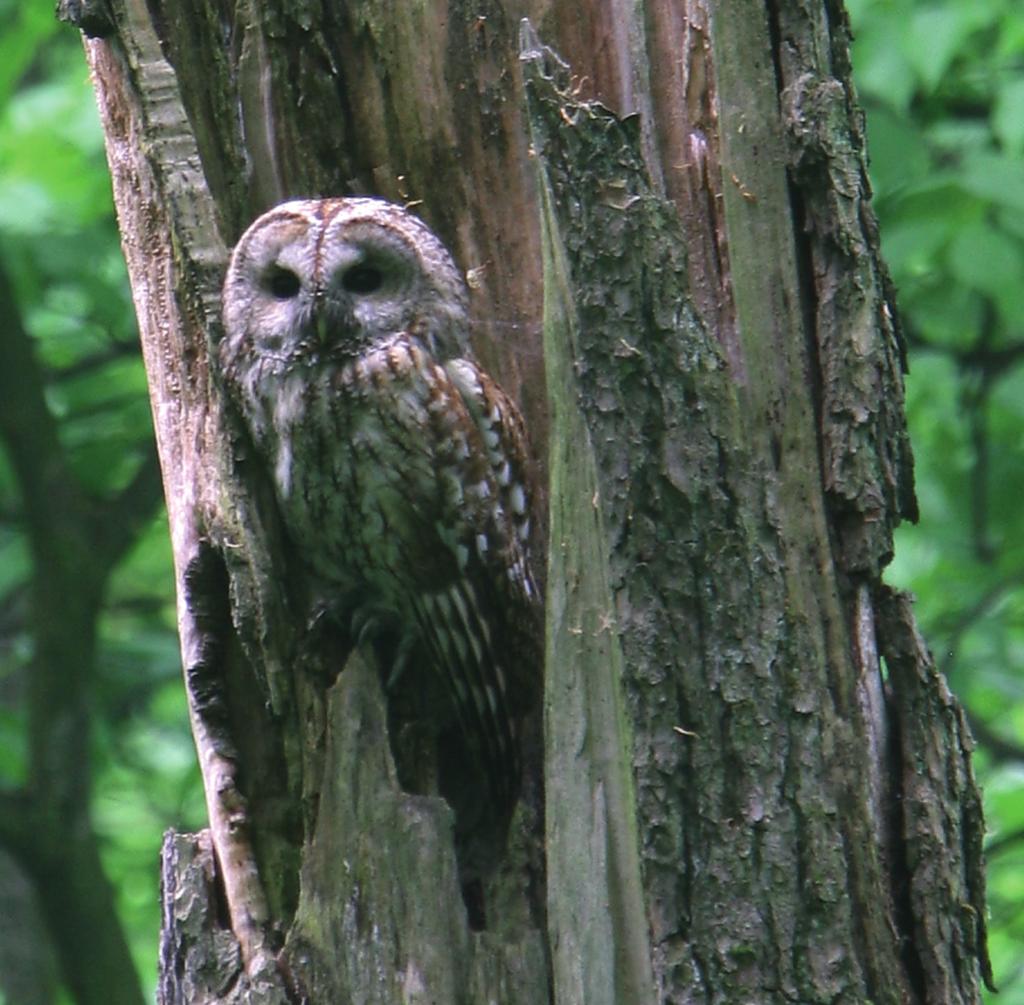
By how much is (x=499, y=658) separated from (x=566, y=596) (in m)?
0.51

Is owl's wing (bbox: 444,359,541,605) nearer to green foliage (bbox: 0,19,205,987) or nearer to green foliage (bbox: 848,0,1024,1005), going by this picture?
green foliage (bbox: 848,0,1024,1005)

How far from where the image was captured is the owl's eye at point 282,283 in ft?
8.91

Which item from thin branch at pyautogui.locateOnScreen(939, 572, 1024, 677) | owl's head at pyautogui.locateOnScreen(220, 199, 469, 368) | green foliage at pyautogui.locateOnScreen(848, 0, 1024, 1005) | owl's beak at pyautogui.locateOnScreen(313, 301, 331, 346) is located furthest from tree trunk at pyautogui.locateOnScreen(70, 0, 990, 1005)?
thin branch at pyautogui.locateOnScreen(939, 572, 1024, 677)

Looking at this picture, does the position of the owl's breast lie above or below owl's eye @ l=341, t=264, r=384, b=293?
below

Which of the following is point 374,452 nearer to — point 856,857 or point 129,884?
point 856,857

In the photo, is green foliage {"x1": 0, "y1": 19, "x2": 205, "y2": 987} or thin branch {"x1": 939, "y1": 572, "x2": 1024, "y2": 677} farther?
green foliage {"x1": 0, "y1": 19, "x2": 205, "y2": 987}

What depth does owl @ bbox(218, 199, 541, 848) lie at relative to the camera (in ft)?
8.70

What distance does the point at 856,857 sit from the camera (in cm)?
221

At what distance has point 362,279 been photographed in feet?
9.19

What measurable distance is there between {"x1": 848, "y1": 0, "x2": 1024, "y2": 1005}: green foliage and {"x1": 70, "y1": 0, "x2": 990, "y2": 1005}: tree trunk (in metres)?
1.53

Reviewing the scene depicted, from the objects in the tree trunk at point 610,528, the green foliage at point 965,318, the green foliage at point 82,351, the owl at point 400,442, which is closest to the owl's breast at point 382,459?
the owl at point 400,442

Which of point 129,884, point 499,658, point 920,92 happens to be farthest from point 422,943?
point 129,884

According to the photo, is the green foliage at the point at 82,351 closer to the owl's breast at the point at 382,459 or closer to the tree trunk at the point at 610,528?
the tree trunk at the point at 610,528

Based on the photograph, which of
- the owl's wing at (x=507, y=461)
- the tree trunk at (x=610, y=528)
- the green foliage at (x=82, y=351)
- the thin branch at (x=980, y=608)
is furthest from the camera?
the green foliage at (x=82, y=351)
